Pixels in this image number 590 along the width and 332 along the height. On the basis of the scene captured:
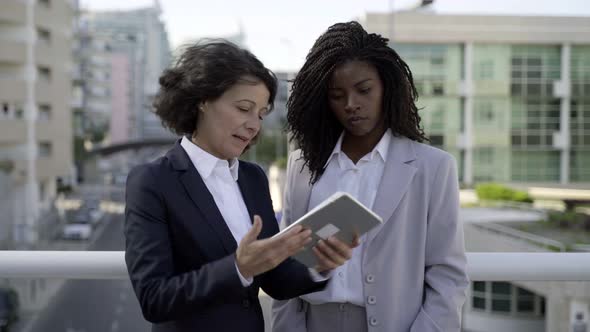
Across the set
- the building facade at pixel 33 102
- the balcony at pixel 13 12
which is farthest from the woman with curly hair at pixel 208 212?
the balcony at pixel 13 12

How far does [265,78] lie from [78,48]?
1901 inches

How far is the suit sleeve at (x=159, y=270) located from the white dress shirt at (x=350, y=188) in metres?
0.46

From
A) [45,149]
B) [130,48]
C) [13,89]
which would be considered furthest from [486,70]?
[130,48]

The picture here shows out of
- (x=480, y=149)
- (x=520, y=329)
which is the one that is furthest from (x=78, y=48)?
(x=520, y=329)

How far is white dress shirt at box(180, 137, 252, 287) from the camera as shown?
163 cm

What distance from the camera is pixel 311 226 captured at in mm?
1390

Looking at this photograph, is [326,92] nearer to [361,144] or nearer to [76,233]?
[361,144]

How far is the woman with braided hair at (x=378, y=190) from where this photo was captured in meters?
1.81

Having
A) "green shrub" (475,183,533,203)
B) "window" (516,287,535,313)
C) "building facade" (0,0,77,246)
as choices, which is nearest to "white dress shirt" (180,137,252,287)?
"window" (516,287,535,313)

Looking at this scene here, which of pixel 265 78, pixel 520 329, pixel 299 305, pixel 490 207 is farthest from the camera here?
pixel 490 207

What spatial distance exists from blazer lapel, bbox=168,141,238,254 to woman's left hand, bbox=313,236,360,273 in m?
0.20

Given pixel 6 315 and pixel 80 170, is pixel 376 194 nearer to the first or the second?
pixel 6 315

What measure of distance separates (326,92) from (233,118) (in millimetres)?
449

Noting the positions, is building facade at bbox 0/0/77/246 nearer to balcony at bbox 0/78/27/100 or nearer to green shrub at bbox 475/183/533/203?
balcony at bbox 0/78/27/100
